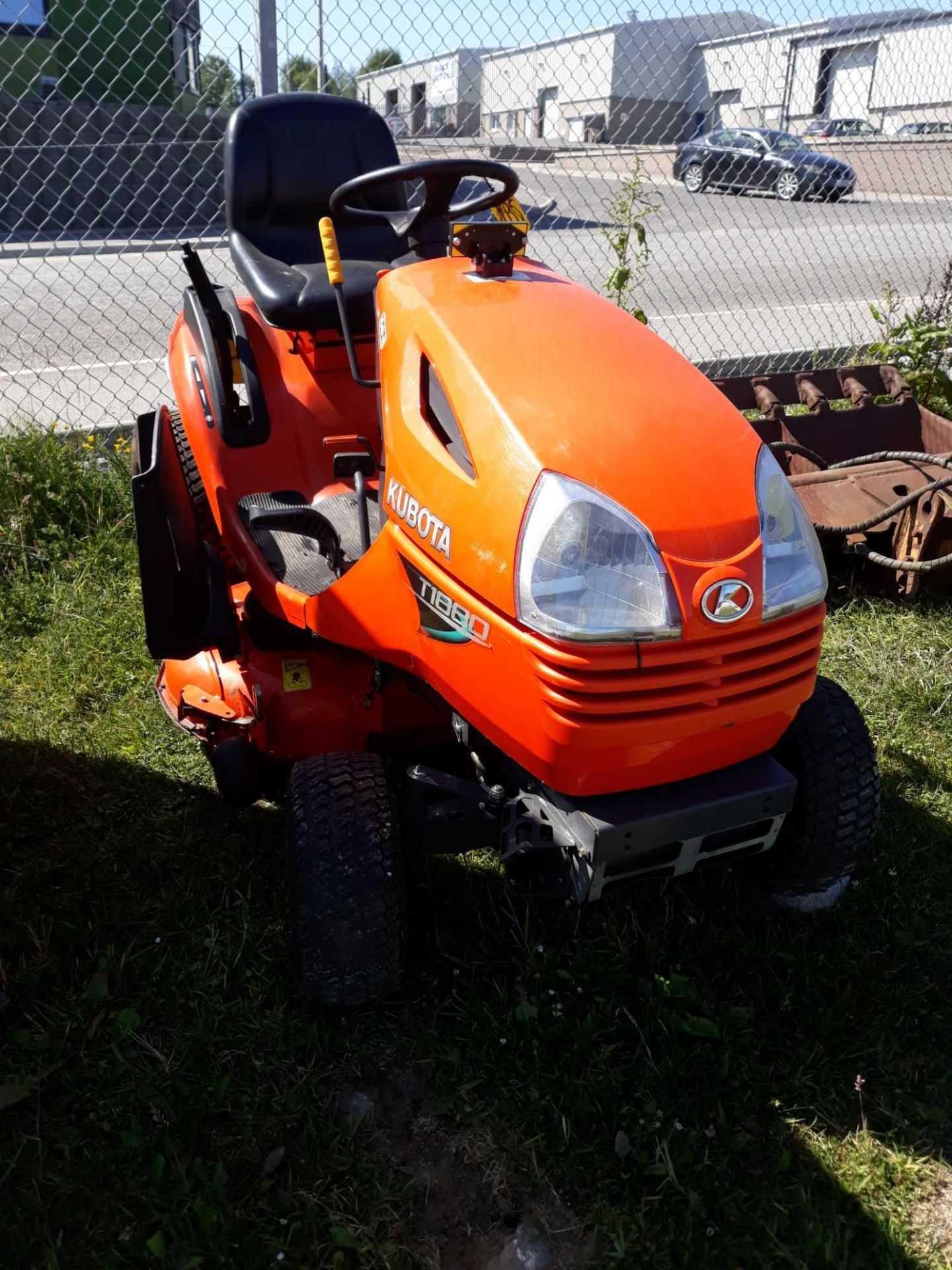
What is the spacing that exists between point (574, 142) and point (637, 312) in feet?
14.3

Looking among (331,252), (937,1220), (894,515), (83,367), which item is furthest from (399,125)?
(937,1220)

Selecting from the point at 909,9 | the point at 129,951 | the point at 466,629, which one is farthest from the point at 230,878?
the point at 909,9

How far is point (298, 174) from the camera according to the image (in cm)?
307

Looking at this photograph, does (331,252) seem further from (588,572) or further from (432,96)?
(432,96)

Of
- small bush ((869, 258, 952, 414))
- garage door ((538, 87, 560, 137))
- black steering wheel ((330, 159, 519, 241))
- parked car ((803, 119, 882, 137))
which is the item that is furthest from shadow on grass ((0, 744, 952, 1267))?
parked car ((803, 119, 882, 137))

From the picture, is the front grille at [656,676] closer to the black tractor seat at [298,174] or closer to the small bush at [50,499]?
the black tractor seat at [298,174]

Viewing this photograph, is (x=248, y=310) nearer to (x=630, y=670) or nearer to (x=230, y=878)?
(x=230, y=878)

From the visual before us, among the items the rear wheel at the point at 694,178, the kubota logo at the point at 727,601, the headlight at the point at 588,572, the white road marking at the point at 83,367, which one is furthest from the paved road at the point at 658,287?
the kubota logo at the point at 727,601

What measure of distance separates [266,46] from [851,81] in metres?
8.39

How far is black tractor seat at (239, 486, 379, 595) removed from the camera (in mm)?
2314

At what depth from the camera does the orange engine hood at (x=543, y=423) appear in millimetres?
1614

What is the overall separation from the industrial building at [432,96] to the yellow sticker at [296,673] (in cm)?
487

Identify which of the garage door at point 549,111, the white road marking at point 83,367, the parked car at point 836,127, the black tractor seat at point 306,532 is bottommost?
the white road marking at point 83,367

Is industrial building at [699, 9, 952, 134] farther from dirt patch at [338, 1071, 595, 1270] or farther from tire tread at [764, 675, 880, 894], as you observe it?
dirt patch at [338, 1071, 595, 1270]
